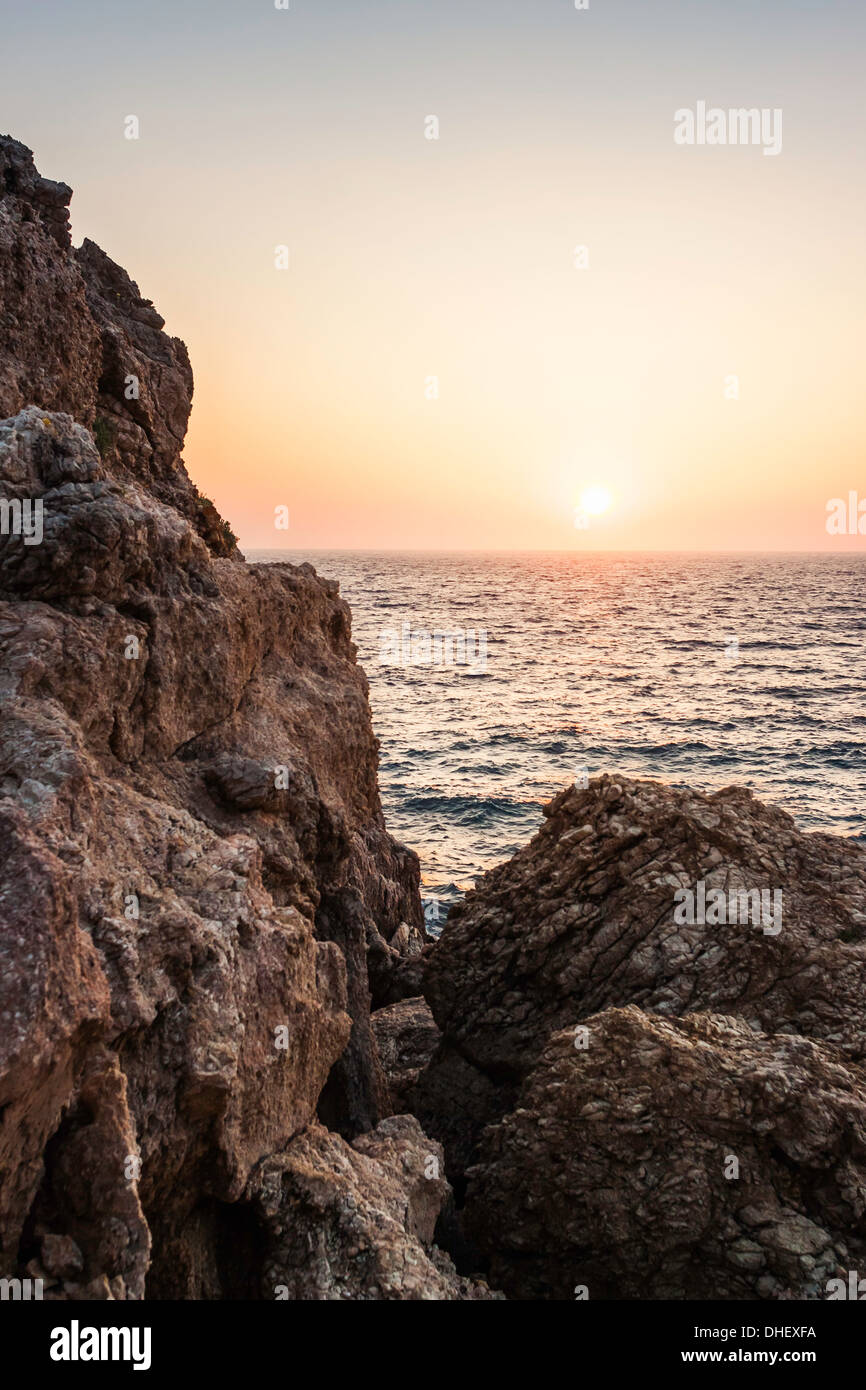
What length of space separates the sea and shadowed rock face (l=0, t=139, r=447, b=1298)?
603 inches

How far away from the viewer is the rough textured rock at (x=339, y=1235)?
8.05 metres

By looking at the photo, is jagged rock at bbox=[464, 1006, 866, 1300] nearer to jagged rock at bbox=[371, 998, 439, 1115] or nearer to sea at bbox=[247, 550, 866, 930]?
jagged rock at bbox=[371, 998, 439, 1115]

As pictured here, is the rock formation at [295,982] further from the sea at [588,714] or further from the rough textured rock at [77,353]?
the sea at [588,714]

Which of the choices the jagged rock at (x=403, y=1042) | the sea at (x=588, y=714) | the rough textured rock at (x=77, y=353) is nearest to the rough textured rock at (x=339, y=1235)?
the jagged rock at (x=403, y=1042)

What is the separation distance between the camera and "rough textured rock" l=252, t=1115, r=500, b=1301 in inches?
317

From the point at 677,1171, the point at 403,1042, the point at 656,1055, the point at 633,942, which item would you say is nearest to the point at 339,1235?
the point at 677,1171

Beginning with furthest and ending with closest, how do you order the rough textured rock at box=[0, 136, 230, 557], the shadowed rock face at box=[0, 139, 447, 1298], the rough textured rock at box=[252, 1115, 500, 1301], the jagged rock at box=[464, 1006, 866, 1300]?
the rough textured rock at box=[0, 136, 230, 557]
the jagged rock at box=[464, 1006, 866, 1300]
the rough textured rock at box=[252, 1115, 500, 1301]
the shadowed rock face at box=[0, 139, 447, 1298]

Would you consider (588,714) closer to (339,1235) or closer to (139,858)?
(139,858)

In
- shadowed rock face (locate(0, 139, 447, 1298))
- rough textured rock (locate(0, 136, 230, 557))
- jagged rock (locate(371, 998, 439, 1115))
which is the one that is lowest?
A: jagged rock (locate(371, 998, 439, 1115))

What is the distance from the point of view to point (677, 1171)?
10.4 meters

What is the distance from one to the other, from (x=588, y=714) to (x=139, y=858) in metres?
50.6

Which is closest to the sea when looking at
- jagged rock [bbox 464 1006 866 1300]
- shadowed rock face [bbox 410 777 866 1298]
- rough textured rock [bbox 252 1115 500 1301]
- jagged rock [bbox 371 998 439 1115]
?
jagged rock [bbox 371 998 439 1115]

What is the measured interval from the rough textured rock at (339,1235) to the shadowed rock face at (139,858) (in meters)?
0.25
